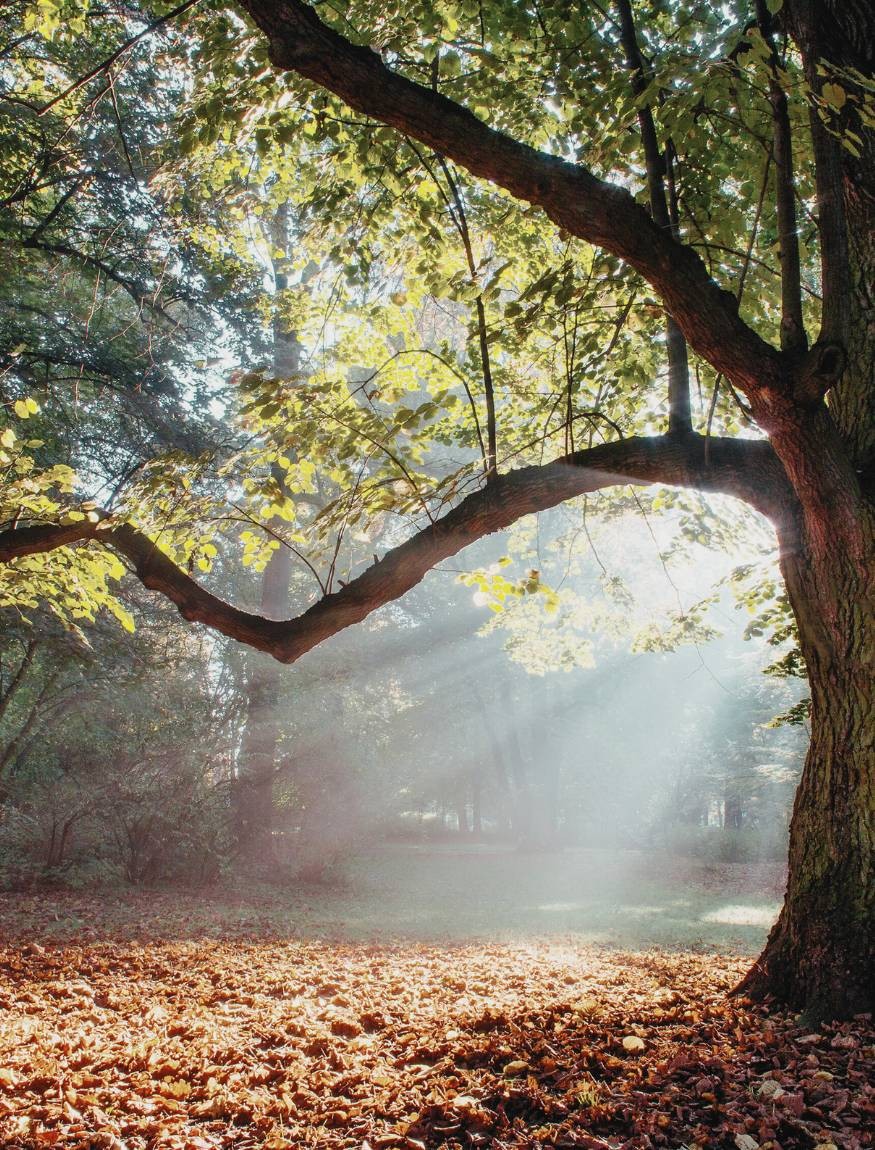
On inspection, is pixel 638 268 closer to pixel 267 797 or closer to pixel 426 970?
pixel 426 970

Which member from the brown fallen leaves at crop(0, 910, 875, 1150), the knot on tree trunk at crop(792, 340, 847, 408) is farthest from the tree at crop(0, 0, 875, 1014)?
the brown fallen leaves at crop(0, 910, 875, 1150)

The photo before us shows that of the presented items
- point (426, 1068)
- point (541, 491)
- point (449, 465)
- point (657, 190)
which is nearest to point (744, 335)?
point (657, 190)

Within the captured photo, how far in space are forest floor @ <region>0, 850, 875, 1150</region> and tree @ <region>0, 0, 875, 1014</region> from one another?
76 cm

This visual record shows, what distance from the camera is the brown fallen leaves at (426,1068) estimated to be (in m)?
2.21

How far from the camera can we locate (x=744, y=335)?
2.95 meters

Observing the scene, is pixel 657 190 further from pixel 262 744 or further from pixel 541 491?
pixel 262 744

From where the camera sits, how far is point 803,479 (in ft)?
10.5

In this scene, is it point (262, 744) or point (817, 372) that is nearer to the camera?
point (817, 372)

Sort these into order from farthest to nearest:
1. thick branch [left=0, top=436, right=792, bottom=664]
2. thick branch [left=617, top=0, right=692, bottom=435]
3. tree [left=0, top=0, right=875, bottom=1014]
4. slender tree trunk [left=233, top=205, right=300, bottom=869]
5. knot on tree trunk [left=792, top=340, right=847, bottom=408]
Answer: slender tree trunk [left=233, top=205, right=300, bottom=869] → thick branch [left=0, top=436, right=792, bottom=664] → thick branch [left=617, top=0, right=692, bottom=435] → knot on tree trunk [left=792, top=340, right=847, bottom=408] → tree [left=0, top=0, right=875, bottom=1014]

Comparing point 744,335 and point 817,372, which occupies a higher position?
point 744,335

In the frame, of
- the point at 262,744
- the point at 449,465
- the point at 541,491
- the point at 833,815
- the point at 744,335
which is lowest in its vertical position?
the point at 833,815

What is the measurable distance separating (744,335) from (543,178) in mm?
1039

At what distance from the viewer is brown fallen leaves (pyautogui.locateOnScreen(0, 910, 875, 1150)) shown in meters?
2.21

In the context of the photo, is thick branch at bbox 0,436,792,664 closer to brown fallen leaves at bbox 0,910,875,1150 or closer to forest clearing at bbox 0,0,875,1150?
forest clearing at bbox 0,0,875,1150
